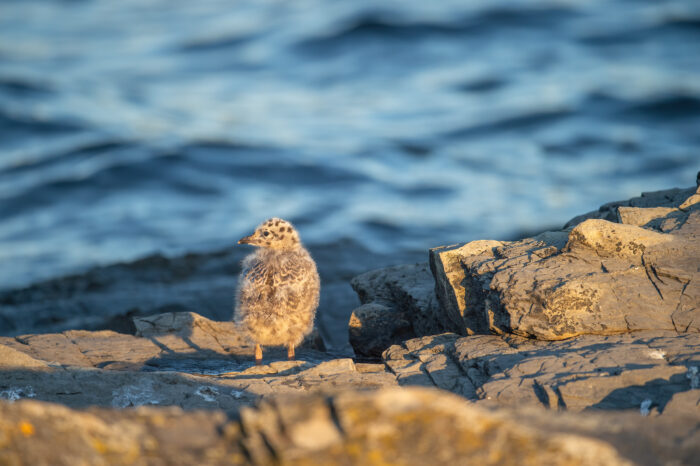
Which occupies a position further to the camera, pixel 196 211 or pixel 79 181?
pixel 79 181

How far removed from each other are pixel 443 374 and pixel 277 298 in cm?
197

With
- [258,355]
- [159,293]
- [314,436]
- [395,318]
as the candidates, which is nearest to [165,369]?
[258,355]

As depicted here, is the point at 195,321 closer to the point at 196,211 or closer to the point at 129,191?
the point at 196,211

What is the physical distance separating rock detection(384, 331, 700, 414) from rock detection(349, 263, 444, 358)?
1.30m

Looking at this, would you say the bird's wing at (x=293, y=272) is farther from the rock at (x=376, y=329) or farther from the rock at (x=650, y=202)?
the rock at (x=650, y=202)

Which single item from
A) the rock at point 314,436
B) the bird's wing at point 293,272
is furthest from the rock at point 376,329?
the rock at point 314,436

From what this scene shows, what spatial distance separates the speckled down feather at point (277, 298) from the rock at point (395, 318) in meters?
0.60

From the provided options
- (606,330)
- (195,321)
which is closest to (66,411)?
(606,330)

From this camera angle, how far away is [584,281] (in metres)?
5.43

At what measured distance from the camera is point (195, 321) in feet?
25.7

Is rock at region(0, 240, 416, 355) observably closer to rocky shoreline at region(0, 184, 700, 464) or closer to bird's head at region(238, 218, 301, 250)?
rocky shoreline at region(0, 184, 700, 464)

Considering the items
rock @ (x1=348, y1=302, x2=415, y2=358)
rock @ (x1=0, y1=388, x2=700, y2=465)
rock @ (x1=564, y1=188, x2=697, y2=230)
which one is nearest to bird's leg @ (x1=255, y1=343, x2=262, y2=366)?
rock @ (x1=348, y1=302, x2=415, y2=358)

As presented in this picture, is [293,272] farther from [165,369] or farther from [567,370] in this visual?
[567,370]

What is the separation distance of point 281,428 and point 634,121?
21.7 metres
